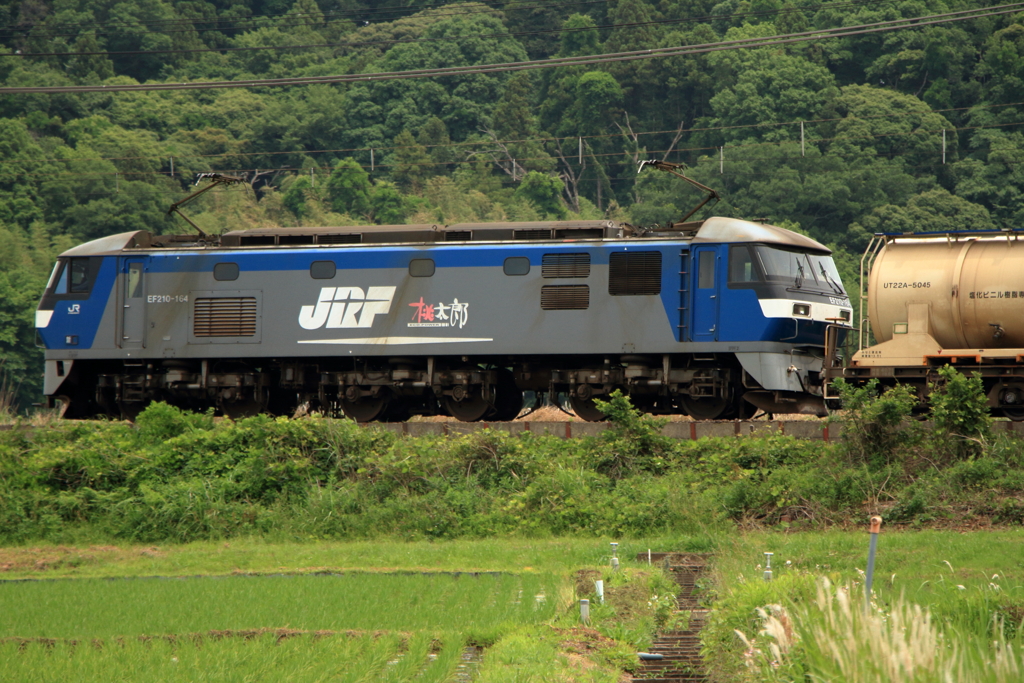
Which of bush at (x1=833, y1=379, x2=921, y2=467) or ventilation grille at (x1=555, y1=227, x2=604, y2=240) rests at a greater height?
ventilation grille at (x1=555, y1=227, x2=604, y2=240)

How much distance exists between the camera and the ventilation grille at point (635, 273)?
20672 millimetres

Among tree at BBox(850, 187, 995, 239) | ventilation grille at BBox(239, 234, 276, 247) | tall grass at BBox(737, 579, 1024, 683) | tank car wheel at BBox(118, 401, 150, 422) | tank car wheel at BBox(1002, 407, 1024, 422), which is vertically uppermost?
tree at BBox(850, 187, 995, 239)

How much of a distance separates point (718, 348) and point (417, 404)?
21.1ft

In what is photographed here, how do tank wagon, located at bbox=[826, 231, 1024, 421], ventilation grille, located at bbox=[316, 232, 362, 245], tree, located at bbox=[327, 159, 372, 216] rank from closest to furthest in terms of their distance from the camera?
tank wagon, located at bbox=[826, 231, 1024, 421] < ventilation grille, located at bbox=[316, 232, 362, 245] < tree, located at bbox=[327, 159, 372, 216]

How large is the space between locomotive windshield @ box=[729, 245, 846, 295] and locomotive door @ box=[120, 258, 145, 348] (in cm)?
1152

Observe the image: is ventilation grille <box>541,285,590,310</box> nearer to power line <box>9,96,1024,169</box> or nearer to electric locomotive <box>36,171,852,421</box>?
electric locomotive <box>36,171,852,421</box>

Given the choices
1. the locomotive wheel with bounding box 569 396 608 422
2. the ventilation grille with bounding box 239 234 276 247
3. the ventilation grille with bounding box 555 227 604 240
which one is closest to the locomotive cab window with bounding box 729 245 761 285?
the ventilation grille with bounding box 555 227 604 240

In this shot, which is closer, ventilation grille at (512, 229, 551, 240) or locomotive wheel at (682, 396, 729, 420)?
locomotive wheel at (682, 396, 729, 420)

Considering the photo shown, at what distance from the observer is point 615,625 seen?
10.8 metres

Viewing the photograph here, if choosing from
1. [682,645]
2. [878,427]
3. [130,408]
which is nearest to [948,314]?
[878,427]

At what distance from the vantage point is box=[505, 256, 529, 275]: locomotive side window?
21.3m

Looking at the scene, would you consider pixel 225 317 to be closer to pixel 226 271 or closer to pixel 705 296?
pixel 226 271

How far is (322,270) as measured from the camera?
72.4ft

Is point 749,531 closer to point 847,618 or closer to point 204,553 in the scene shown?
point 204,553
